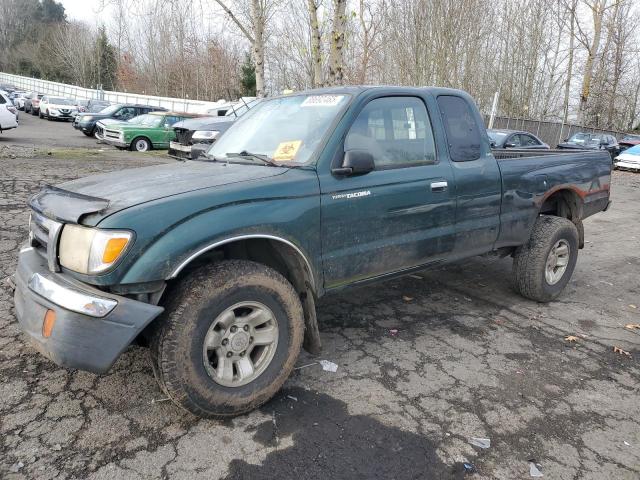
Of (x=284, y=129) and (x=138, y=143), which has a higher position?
(x=284, y=129)

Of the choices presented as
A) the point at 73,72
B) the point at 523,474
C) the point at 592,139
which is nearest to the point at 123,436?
the point at 523,474

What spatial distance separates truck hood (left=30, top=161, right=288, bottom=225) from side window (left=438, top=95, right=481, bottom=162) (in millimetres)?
1545

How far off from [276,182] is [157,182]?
706 millimetres

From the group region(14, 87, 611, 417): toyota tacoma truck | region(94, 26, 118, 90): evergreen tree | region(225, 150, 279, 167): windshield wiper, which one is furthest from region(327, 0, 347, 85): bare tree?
region(94, 26, 118, 90): evergreen tree

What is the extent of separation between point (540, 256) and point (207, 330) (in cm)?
338

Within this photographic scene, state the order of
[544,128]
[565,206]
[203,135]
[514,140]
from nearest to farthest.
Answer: [565,206]
[203,135]
[514,140]
[544,128]

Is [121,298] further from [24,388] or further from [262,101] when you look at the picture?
[262,101]

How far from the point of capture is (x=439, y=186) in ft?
12.3

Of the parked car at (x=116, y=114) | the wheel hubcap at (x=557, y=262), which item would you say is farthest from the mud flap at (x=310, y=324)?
the parked car at (x=116, y=114)

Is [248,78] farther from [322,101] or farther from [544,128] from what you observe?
[322,101]

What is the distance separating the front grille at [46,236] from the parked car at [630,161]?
79.7 ft

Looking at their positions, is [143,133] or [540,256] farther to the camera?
[143,133]

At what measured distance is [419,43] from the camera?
23484 mm

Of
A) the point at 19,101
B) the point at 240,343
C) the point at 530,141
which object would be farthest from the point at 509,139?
the point at 19,101
